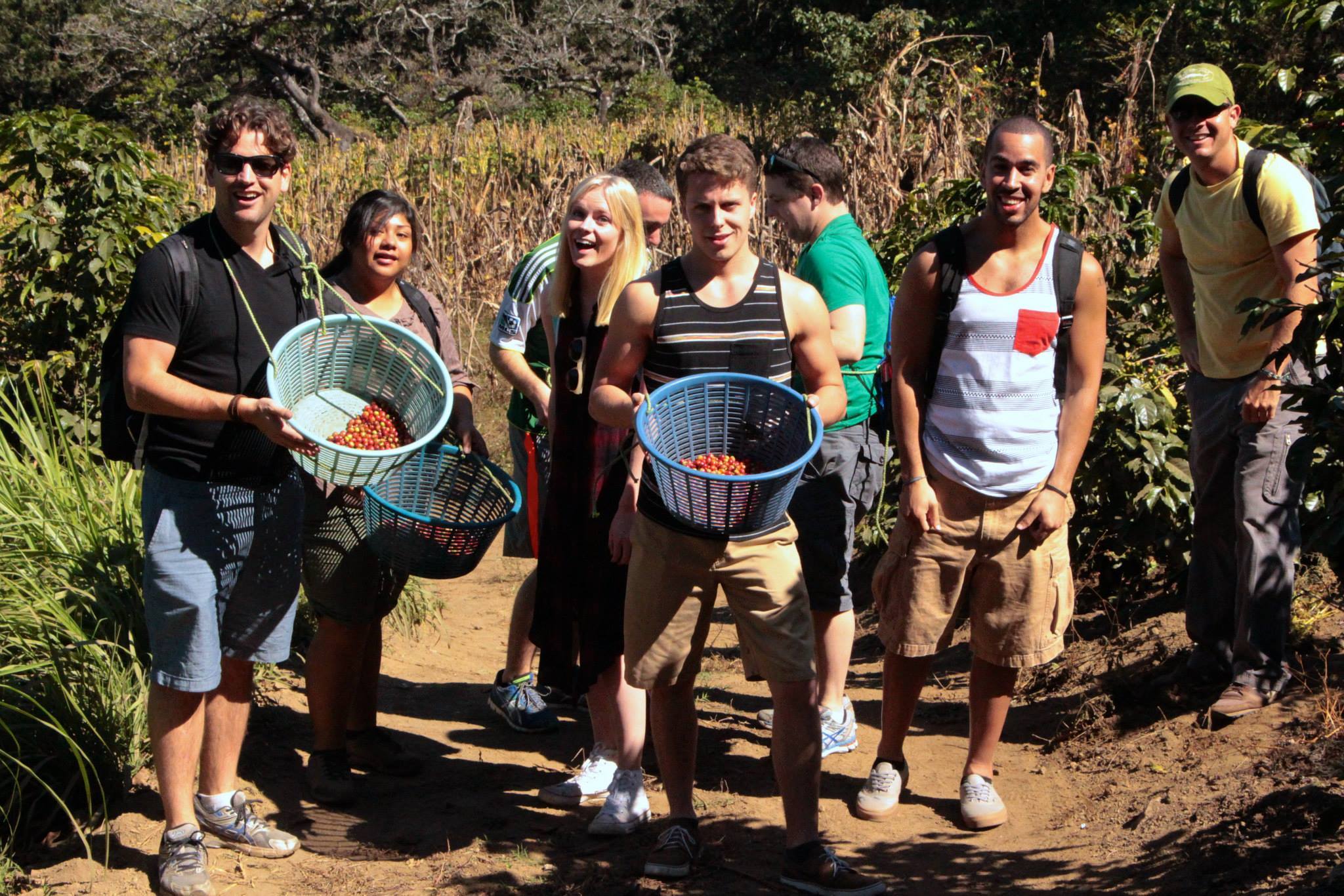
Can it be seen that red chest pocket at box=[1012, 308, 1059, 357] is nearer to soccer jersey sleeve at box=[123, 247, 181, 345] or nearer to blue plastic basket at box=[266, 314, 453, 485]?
blue plastic basket at box=[266, 314, 453, 485]

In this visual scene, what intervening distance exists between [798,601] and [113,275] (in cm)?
416

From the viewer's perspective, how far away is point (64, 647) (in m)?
4.07

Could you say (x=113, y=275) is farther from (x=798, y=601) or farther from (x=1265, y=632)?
(x=1265, y=632)

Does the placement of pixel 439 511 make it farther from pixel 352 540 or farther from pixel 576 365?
pixel 576 365

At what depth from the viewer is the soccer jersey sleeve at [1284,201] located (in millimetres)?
3697

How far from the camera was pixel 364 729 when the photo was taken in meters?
4.34

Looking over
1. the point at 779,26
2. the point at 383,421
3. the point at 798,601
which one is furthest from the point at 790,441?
the point at 779,26

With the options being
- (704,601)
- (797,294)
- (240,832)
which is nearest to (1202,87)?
(797,294)

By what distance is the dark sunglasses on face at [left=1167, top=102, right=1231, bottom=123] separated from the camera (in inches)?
150

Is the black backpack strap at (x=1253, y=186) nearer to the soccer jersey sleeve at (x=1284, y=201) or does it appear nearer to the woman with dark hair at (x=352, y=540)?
the soccer jersey sleeve at (x=1284, y=201)

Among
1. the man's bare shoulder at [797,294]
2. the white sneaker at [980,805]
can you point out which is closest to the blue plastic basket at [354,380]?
the man's bare shoulder at [797,294]

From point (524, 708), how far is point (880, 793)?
147cm

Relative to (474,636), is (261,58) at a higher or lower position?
higher

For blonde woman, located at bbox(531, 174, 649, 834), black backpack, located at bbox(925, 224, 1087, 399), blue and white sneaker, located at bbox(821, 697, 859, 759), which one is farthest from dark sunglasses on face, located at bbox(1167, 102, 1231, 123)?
blue and white sneaker, located at bbox(821, 697, 859, 759)
